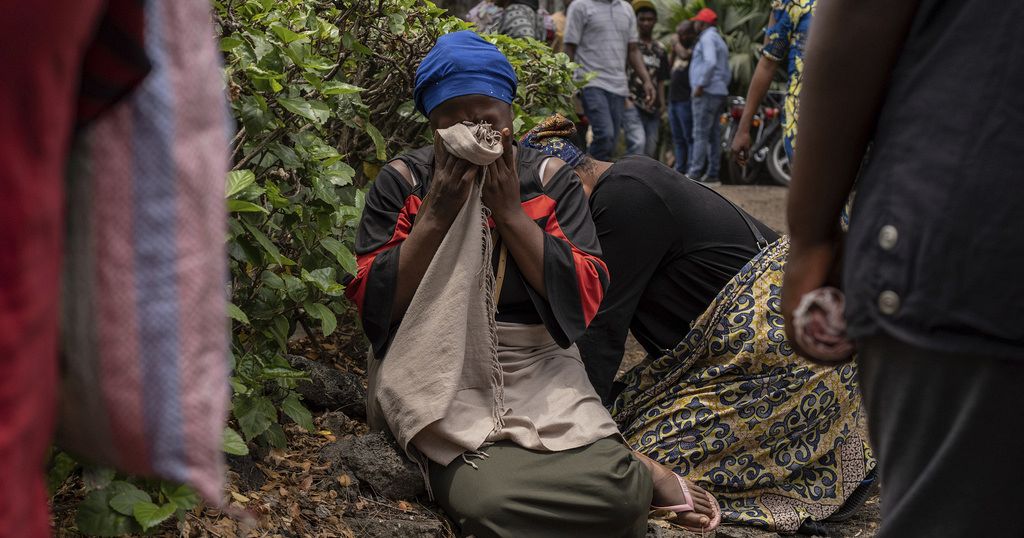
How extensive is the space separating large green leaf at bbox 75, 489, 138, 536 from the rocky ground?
235mm

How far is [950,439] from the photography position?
4.36 feet

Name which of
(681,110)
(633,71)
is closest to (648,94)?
(633,71)

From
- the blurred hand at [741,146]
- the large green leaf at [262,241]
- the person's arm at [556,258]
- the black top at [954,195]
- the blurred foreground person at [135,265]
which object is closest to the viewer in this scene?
the blurred foreground person at [135,265]

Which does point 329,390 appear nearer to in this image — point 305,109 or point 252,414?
point 252,414

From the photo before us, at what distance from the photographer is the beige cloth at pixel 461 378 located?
312 cm

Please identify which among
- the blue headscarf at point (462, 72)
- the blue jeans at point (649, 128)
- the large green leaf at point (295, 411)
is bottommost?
the blue jeans at point (649, 128)

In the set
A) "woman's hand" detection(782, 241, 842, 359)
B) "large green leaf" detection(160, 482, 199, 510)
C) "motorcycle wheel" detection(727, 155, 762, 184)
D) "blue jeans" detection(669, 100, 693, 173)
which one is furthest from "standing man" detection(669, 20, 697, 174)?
"woman's hand" detection(782, 241, 842, 359)

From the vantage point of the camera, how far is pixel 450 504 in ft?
10.2

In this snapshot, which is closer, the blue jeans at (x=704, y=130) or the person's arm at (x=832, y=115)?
the person's arm at (x=832, y=115)

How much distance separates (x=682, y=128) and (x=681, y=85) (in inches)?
18.4

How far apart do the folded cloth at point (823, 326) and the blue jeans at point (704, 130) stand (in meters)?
10.0

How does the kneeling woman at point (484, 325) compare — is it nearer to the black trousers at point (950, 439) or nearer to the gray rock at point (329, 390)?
the gray rock at point (329, 390)

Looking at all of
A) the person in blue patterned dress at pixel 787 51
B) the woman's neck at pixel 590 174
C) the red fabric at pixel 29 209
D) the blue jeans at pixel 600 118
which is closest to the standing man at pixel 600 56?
the blue jeans at pixel 600 118

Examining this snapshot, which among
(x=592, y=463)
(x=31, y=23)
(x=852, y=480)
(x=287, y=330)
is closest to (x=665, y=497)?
(x=592, y=463)
